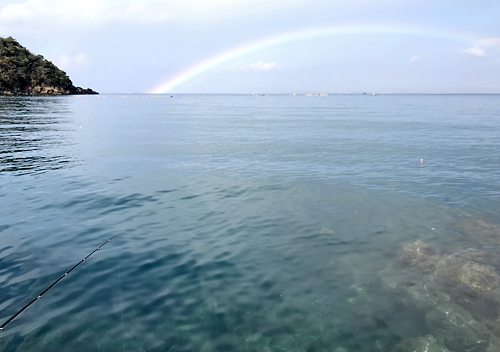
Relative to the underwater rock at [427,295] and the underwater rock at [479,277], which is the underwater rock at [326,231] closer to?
the underwater rock at [427,295]

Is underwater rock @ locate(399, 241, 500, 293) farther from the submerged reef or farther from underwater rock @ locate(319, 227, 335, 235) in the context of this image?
underwater rock @ locate(319, 227, 335, 235)

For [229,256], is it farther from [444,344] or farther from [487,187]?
[487,187]

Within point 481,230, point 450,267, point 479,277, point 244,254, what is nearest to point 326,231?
point 244,254

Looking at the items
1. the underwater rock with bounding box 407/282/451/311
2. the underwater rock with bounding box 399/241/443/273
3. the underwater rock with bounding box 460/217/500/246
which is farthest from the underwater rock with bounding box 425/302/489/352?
the underwater rock with bounding box 460/217/500/246

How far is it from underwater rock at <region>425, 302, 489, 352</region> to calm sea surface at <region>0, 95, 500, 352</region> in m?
0.06

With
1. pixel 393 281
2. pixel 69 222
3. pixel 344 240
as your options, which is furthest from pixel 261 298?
pixel 69 222

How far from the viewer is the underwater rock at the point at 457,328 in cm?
981

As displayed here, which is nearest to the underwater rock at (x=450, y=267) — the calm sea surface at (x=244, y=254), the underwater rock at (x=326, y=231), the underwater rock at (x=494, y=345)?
the calm sea surface at (x=244, y=254)

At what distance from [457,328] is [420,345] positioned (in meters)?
1.75

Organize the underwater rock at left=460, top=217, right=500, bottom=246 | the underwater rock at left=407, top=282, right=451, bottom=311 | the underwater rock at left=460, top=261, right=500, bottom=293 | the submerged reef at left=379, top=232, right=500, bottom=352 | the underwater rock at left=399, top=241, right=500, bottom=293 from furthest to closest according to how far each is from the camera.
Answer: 1. the underwater rock at left=460, top=217, right=500, bottom=246
2. the underwater rock at left=399, top=241, right=500, bottom=293
3. the underwater rock at left=460, top=261, right=500, bottom=293
4. the underwater rock at left=407, top=282, right=451, bottom=311
5. the submerged reef at left=379, top=232, right=500, bottom=352

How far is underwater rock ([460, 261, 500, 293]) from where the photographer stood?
1271cm

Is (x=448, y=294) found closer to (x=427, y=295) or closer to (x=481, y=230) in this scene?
(x=427, y=295)

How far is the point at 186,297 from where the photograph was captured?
11.9 m

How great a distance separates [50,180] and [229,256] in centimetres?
1979
